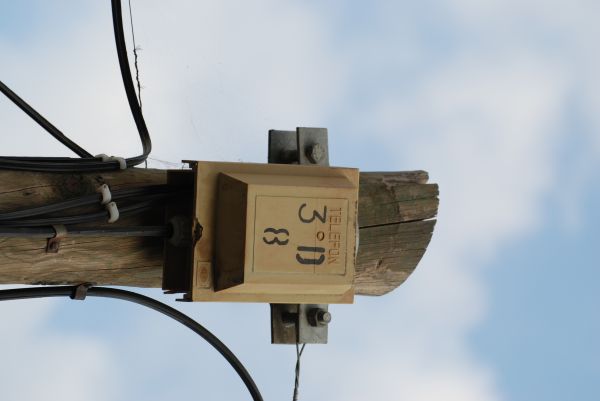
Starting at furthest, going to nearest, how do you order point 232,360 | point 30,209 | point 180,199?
1. point 232,360
2. point 180,199
3. point 30,209

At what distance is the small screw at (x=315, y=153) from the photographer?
1.60 m

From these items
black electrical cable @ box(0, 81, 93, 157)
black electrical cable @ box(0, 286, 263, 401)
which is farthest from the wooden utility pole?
black electrical cable @ box(0, 81, 93, 157)

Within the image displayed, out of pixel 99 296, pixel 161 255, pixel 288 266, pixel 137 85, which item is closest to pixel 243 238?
pixel 288 266

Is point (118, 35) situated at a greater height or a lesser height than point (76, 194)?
greater

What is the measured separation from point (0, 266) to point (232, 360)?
1.49 ft

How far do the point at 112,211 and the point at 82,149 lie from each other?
8.8 inches

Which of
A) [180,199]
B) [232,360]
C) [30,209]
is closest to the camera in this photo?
[30,209]

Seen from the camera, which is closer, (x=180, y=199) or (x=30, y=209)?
(x=30, y=209)

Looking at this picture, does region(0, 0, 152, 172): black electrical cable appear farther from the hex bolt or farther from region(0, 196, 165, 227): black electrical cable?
the hex bolt

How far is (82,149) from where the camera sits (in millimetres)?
1554

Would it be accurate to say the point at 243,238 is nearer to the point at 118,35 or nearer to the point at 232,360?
the point at 232,360

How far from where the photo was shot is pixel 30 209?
133 centimetres

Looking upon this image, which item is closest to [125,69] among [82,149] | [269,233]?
[82,149]

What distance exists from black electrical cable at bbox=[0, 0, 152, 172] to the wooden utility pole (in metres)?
0.02
